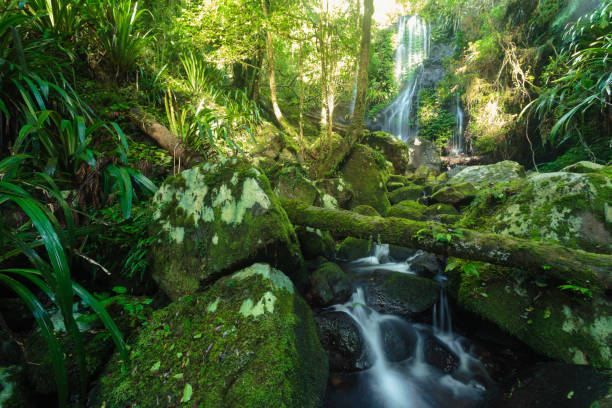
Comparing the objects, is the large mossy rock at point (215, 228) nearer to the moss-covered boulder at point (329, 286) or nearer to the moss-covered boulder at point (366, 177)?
the moss-covered boulder at point (329, 286)

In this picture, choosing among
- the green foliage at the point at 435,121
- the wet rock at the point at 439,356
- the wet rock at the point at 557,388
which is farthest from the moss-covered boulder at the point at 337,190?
the green foliage at the point at 435,121

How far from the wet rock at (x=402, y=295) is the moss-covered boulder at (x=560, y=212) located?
1003 mm

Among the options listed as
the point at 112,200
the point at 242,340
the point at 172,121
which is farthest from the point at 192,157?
the point at 242,340

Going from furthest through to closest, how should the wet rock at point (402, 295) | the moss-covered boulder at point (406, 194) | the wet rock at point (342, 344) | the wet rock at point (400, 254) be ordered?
the moss-covered boulder at point (406, 194), the wet rock at point (400, 254), the wet rock at point (402, 295), the wet rock at point (342, 344)

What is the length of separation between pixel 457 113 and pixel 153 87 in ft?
46.3

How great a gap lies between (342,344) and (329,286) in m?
0.64

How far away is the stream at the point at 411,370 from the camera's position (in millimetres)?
1870

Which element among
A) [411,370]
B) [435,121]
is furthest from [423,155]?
[411,370]

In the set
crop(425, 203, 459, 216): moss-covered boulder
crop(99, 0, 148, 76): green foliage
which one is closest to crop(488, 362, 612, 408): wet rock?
crop(425, 203, 459, 216): moss-covered boulder

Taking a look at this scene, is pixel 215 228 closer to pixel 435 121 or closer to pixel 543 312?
Result: pixel 543 312

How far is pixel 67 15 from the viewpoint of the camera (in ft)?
9.34

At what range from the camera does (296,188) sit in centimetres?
403

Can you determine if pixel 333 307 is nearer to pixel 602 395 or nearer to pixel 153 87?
pixel 602 395

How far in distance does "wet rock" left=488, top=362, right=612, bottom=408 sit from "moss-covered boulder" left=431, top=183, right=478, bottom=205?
14.1ft
